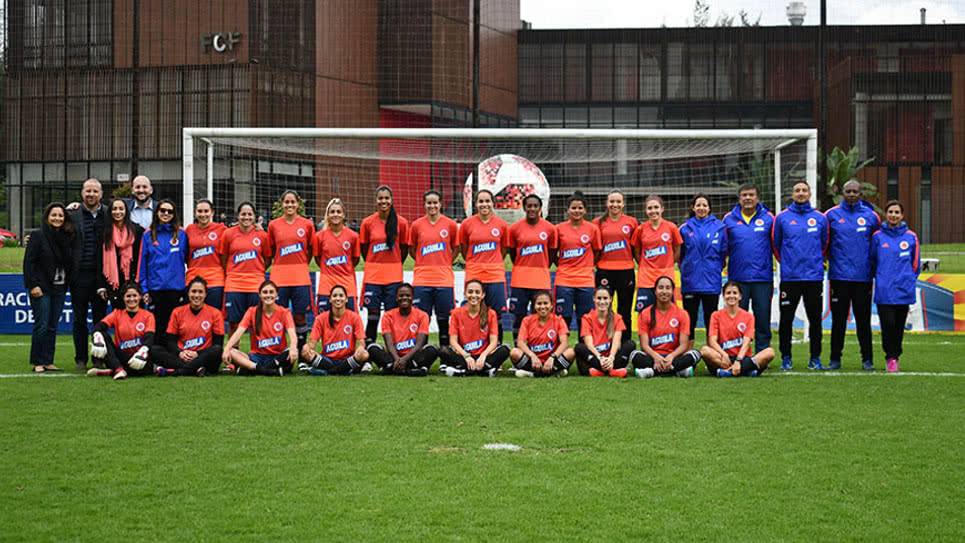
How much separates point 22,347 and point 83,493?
8128 mm

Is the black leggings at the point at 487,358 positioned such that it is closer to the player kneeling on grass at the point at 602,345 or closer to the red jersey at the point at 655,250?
the player kneeling on grass at the point at 602,345

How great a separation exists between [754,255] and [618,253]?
4.18 feet

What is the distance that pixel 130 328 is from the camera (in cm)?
1016

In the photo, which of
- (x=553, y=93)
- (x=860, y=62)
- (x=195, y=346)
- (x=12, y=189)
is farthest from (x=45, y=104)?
(x=195, y=346)

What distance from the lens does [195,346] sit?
1032 centimetres

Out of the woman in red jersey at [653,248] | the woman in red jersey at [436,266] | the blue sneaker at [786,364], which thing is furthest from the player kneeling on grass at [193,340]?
the blue sneaker at [786,364]

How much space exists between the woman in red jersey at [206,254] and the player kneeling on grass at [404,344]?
1.62 metres

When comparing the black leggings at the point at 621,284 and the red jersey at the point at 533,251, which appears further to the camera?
the black leggings at the point at 621,284

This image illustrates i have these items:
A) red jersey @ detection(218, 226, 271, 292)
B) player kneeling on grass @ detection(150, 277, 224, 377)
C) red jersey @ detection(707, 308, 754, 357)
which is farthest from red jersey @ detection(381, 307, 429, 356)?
red jersey @ detection(707, 308, 754, 357)

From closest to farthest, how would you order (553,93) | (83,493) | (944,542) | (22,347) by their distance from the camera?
(944,542) < (83,493) < (22,347) < (553,93)

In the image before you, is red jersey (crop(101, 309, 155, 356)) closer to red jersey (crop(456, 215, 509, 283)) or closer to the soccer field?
the soccer field

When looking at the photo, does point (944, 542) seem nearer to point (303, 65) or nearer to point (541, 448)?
point (541, 448)

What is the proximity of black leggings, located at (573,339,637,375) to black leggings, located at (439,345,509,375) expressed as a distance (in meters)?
0.64

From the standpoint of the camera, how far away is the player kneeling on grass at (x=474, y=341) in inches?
401
